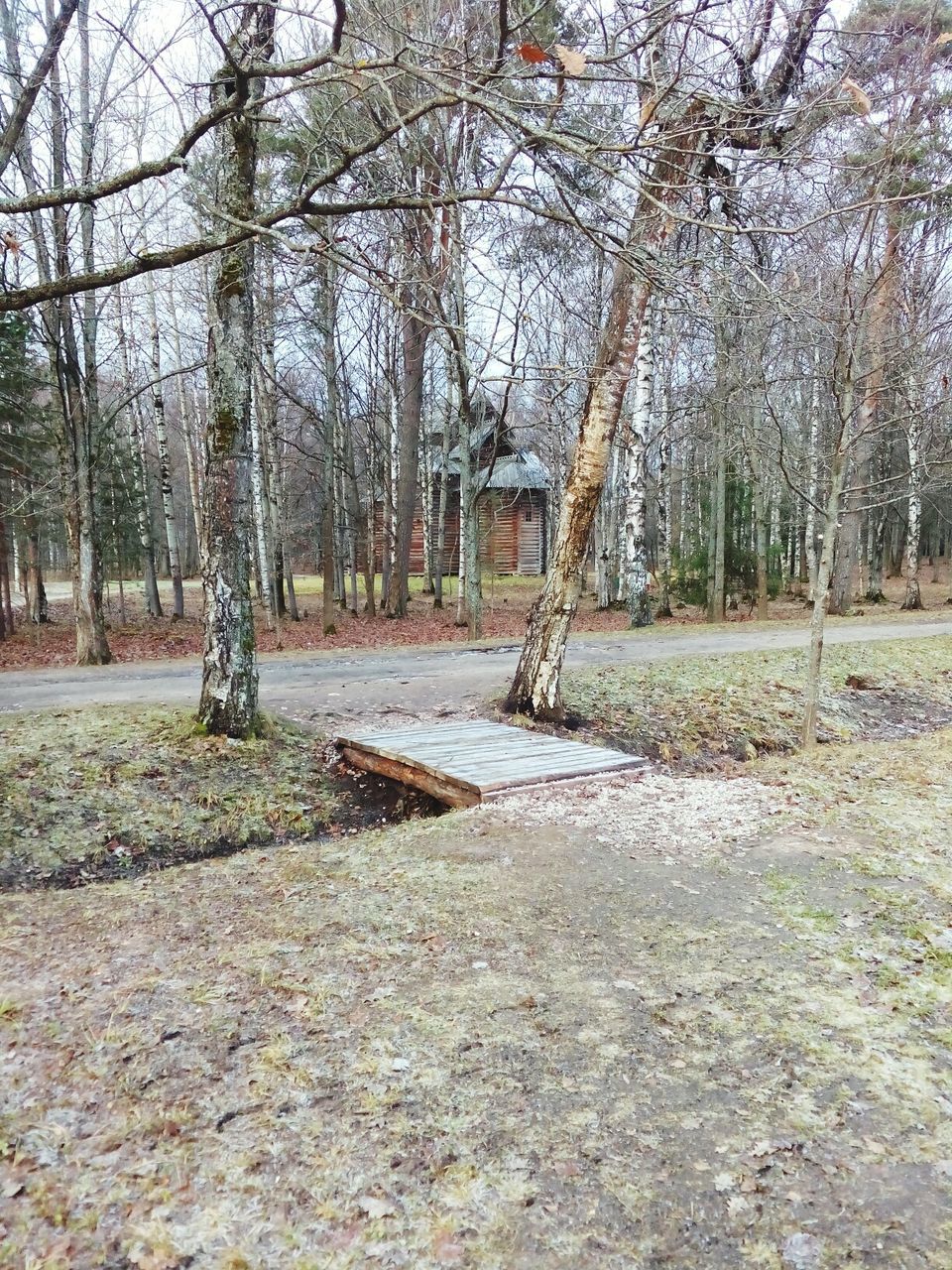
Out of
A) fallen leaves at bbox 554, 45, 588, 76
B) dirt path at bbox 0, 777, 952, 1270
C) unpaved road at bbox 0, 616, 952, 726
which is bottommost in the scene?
dirt path at bbox 0, 777, 952, 1270

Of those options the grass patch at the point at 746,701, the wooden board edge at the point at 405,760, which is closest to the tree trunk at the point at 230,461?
the wooden board edge at the point at 405,760

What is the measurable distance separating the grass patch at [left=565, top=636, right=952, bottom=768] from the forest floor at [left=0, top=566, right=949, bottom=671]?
218 inches

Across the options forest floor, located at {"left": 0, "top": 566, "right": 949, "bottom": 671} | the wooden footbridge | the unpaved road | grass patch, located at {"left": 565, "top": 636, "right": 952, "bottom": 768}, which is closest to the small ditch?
the wooden footbridge

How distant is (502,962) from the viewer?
353 cm

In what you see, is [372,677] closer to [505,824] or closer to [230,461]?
[230,461]

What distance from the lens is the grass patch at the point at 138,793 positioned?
5305 millimetres

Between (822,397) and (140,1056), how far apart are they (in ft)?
69.3

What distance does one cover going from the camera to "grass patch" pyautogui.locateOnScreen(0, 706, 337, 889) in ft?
17.4

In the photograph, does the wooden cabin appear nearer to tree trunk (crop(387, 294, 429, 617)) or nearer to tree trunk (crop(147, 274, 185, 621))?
tree trunk (crop(387, 294, 429, 617))

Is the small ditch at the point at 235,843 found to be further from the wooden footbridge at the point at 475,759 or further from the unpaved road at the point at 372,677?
the unpaved road at the point at 372,677

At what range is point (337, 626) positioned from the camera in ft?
64.6

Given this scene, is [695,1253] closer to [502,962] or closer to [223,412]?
[502,962]

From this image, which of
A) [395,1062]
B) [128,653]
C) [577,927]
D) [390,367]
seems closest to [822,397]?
[390,367]

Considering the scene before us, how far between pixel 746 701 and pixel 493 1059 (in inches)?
274
